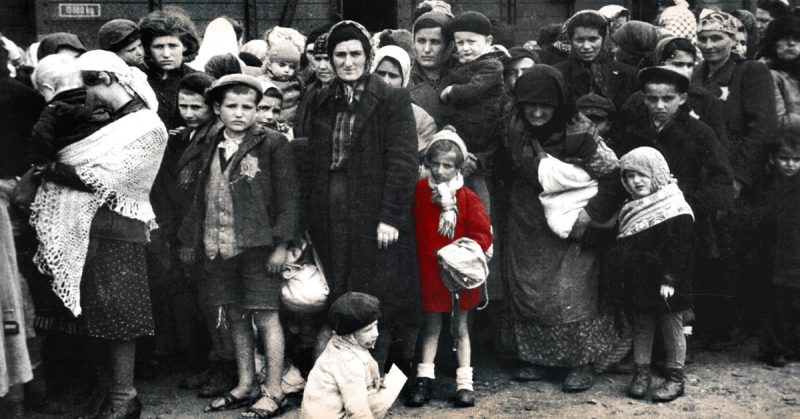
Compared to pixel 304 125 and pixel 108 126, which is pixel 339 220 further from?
pixel 108 126

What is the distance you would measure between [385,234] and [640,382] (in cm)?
171

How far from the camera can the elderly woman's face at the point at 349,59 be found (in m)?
4.56

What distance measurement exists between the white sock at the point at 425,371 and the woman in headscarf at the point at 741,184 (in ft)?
6.56

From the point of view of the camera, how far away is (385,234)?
4562 mm

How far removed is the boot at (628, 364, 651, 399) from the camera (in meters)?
4.83

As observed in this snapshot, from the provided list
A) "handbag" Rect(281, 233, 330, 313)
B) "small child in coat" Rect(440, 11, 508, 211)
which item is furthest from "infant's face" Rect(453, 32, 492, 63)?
"handbag" Rect(281, 233, 330, 313)

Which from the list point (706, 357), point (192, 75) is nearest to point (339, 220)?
point (192, 75)

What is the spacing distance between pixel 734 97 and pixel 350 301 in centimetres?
313

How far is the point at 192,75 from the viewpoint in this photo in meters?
4.93

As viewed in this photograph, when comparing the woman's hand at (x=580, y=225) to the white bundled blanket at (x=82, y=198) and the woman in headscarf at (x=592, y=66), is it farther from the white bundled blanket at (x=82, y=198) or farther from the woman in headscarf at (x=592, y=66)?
the white bundled blanket at (x=82, y=198)

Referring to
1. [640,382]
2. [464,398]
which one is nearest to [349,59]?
[464,398]

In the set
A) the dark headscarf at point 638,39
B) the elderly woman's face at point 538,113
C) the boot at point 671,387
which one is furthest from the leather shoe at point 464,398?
the dark headscarf at point 638,39

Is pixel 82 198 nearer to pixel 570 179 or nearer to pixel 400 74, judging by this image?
pixel 400 74

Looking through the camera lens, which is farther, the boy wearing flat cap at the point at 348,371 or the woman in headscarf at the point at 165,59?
the woman in headscarf at the point at 165,59
